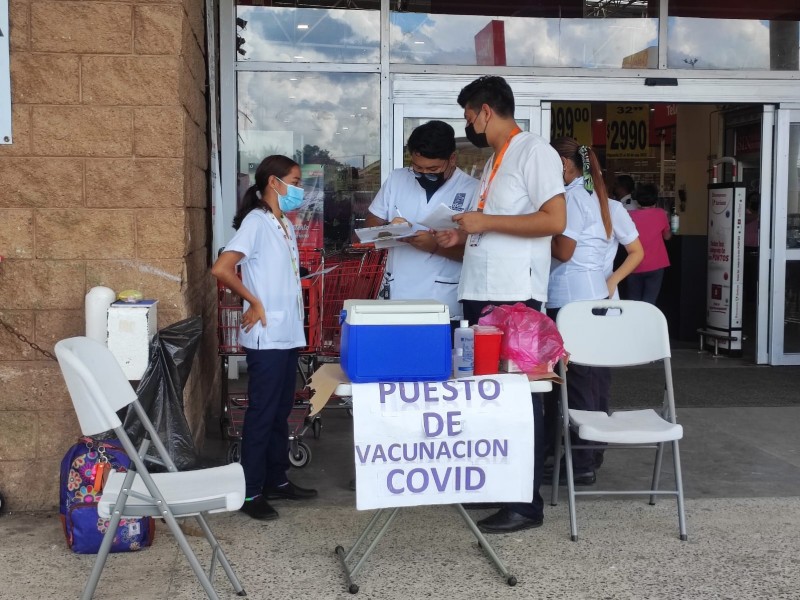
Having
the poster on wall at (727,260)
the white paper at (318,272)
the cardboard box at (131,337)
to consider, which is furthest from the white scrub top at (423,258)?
the poster on wall at (727,260)

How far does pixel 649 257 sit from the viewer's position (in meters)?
8.77

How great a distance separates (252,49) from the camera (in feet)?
24.1

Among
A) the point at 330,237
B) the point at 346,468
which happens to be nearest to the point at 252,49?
the point at 330,237

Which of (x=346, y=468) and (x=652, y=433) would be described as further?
(x=346, y=468)

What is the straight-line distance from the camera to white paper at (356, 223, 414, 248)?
3992mm

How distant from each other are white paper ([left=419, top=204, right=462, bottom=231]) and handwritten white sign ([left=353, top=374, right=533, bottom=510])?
0.86 m

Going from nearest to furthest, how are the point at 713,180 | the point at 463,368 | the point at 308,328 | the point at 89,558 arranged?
the point at 463,368
the point at 89,558
the point at 308,328
the point at 713,180

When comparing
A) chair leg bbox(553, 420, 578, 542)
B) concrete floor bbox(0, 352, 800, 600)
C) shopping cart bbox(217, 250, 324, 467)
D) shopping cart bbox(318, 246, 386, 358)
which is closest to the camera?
concrete floor bbox(0, 352, 800, 600)

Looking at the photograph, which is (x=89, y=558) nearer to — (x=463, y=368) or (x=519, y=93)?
(x=463, y=368)

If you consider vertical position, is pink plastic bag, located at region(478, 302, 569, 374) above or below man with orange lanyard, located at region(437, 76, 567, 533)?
below

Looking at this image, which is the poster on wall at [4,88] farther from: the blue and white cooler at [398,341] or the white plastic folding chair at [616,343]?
the white plastic folding chair at [616,343]

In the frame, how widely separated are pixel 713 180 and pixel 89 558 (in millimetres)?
8789

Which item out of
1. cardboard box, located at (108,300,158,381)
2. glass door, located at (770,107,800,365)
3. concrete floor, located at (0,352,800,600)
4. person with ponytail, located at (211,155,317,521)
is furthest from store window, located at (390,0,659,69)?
cardboard box, located at (108,300,158,381)

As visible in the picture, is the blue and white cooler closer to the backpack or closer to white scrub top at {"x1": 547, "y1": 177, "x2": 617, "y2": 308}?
the backpack
